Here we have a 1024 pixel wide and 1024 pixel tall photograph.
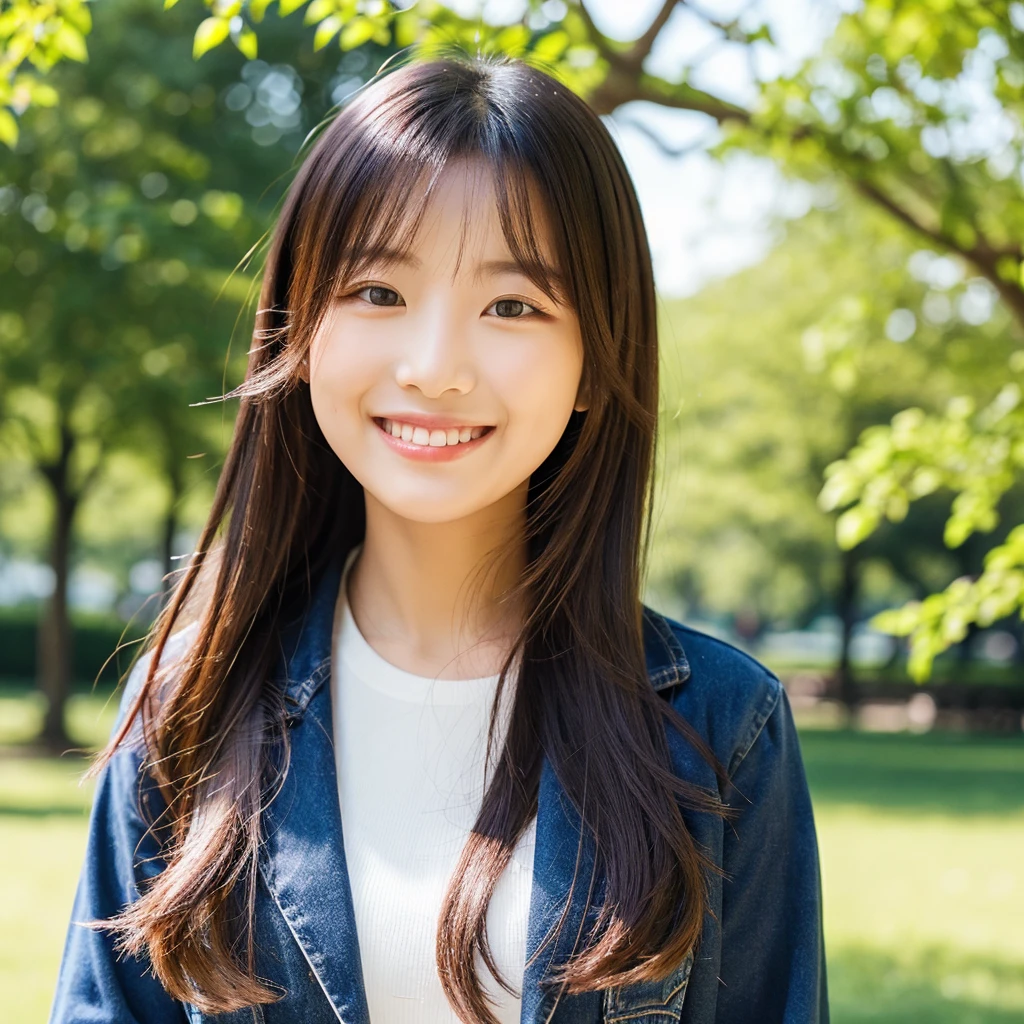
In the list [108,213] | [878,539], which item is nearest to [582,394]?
[108,213]

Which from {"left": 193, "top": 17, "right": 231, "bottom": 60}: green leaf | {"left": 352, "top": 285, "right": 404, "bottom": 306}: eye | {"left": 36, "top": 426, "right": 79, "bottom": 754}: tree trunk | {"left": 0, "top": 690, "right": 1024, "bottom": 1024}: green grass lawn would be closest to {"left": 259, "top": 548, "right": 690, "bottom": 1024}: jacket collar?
{"left": 352, "top": 285, "right": 404, "bottom": 306}: eye

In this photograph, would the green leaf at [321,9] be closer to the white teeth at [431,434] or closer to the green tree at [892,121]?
the green tree at [892,121]

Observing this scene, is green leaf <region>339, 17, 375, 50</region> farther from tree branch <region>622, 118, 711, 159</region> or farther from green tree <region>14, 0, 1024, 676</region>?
tree branch <region>622, 118, 711, 159</region>

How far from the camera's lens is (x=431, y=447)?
5.96 feet

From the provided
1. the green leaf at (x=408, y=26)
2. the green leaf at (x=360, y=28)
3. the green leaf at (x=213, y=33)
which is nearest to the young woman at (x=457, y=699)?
→ the green leaf at (x=213, y=33)

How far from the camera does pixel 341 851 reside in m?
1.88

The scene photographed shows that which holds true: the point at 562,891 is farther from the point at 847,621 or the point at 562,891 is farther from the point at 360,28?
the point at 847,621

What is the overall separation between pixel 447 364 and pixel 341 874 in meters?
0.75

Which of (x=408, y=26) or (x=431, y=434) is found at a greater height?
(x=408, y=26)

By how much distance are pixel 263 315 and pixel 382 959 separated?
987 mm

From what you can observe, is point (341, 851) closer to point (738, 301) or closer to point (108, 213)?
point (108, 213)

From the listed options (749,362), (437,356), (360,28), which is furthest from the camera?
(749,362)

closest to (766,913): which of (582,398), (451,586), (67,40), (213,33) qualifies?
(451,586)

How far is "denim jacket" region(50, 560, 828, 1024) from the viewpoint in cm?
181
